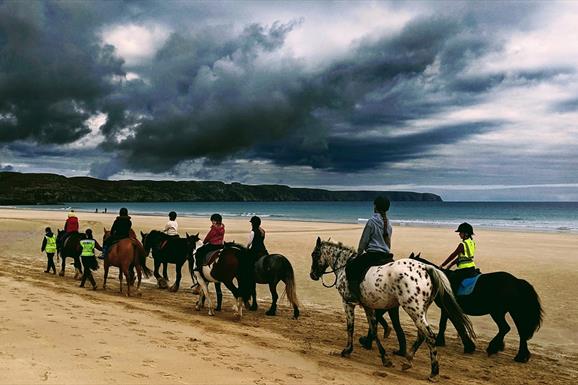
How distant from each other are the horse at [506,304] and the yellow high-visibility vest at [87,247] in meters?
9.75

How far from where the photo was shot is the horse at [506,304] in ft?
25.3

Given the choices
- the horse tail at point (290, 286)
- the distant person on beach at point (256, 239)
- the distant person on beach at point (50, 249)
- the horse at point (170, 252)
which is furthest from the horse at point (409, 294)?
the distant person on beach at point (50, 249)

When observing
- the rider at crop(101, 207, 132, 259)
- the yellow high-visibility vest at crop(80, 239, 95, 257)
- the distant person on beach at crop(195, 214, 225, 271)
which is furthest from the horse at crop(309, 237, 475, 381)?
the yellow high-visibility vest at crop(80, 239, 95, 257)

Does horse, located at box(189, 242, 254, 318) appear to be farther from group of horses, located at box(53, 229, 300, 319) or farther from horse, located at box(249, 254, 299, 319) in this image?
horse, located at box(249, 254, 299, 319)

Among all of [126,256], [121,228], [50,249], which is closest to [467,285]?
[126,256]

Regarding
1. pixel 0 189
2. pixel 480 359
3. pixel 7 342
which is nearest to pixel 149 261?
pixel 7 342

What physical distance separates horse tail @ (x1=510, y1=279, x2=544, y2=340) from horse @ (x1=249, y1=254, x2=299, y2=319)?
456 centimetres

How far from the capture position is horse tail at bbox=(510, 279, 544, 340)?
770 cm

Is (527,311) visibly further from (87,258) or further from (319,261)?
(87,258)

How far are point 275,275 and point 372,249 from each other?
3.79m

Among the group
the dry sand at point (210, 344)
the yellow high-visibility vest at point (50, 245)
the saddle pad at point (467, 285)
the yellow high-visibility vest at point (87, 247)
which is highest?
the saddle pad at point (467, 285)

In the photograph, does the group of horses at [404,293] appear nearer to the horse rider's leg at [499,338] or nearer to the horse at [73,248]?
the horse rider's leg at [499,338]

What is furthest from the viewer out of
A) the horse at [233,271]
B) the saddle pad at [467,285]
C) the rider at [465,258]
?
the horse at [233,271]

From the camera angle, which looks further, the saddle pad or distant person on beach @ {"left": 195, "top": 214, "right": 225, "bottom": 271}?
distant person on beach @ {"left": 195, "top": 214, "right": 225, "bottom": 271}
